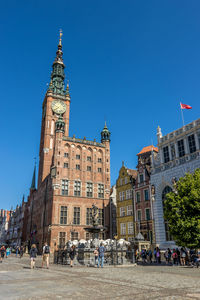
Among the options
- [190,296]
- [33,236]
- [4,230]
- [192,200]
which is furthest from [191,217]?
[4,230]

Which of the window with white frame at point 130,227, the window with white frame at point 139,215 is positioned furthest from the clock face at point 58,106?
the window with white frame at point 139,215

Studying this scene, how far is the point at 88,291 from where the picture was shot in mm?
9102

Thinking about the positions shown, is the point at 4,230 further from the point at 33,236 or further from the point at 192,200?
the point at 192,200

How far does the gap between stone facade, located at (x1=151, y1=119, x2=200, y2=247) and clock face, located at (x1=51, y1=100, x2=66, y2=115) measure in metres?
33.5

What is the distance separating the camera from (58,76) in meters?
72.4

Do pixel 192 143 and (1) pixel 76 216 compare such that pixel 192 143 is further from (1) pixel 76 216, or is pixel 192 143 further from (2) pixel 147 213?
(1) pixel 76 216

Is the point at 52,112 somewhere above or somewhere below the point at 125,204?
above

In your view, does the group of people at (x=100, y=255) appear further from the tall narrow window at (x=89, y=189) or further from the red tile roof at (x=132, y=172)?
the tall narrow window at (x=89, y=189)

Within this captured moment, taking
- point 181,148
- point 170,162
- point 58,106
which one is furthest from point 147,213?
point 58,106

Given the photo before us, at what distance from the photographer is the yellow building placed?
4069 centimetres

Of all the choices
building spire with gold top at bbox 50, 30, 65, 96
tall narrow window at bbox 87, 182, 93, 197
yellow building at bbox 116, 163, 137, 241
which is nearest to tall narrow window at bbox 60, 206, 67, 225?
tall narrow window at bbox 87, 182, 93, 197

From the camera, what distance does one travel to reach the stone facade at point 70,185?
151 ft

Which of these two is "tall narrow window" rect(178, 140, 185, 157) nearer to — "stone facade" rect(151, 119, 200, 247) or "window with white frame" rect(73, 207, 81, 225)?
"stone facade" rect(151, 119, 200, 247)

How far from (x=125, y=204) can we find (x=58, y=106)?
3371 centimetres
